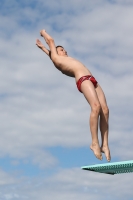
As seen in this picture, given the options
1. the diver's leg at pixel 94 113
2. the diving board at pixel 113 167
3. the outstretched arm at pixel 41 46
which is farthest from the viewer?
the outstretched arm at pixel 41 46

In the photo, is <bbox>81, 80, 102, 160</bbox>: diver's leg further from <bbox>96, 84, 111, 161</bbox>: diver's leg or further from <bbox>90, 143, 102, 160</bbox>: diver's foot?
<bbox>96, 84, 111, 161</bbox>: diver's leg

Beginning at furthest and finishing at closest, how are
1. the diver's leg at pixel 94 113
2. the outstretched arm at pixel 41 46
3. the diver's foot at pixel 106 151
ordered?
1. the outstretched arm at pixel 41 46
2. the diver's foot at pixel 106 151
3. the diver's leg at pixel 94 113

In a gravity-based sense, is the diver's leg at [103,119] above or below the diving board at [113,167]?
above

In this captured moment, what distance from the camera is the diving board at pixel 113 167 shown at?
912 cm

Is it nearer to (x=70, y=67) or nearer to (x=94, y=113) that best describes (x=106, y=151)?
(x=94, y=113)

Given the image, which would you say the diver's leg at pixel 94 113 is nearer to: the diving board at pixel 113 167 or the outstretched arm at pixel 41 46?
the diving board at pixel 113 167

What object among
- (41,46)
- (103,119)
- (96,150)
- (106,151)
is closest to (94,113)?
(103,119)

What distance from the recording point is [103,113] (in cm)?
1005

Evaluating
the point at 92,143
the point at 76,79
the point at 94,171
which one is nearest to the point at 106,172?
the point at 94,171

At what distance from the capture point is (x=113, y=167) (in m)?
9.32

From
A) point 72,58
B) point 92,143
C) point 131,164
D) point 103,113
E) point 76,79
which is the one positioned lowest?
point 131,164

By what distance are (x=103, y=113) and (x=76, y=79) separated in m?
1.19

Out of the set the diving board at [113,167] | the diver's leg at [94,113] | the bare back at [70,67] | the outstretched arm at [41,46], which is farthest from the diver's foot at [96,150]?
the outstretched arm at [41,46]

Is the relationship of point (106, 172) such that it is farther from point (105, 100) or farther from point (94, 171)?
point (105, 100)
